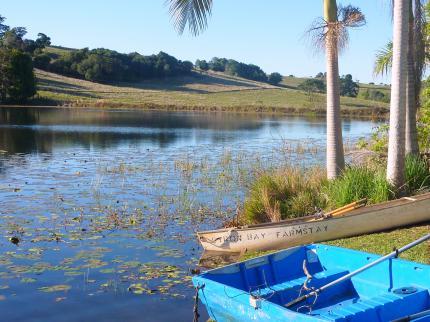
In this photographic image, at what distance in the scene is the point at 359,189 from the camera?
41.7 feet

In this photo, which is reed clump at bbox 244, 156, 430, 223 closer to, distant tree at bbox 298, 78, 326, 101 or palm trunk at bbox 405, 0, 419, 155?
palm trunk at bbox 405, 0, 419, 155

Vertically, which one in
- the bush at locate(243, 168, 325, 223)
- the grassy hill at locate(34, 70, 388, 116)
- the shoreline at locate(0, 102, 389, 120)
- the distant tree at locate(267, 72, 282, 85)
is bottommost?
the bush at locate(243, 168, 325, 223)

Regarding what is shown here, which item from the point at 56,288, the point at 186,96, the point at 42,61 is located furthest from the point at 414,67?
the point at 42,61

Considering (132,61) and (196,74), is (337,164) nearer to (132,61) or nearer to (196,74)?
(132,61)

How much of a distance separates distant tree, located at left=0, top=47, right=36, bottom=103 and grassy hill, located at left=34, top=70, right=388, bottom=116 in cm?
283

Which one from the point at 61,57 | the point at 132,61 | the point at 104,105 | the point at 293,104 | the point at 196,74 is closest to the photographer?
the point at 104,105

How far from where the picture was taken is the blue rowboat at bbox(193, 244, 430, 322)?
684 centimetres

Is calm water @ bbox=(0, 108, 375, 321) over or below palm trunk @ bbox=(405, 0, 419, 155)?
below

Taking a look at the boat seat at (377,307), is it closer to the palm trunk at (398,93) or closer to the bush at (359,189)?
the bush at (359,189)

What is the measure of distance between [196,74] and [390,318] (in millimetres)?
132271

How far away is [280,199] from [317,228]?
2.65 metres

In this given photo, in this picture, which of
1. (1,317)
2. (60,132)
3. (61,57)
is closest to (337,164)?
(1,317)

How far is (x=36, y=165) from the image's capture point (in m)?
24.2

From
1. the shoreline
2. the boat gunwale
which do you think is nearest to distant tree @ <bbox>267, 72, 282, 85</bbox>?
the shoreline
